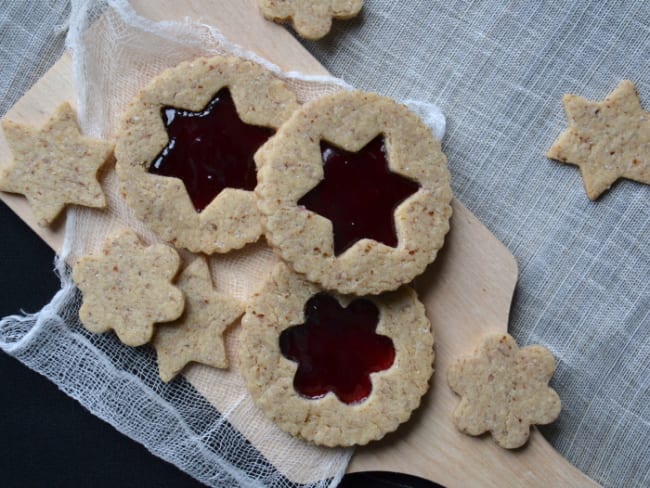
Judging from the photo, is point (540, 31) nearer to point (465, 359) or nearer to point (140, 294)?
point (465, 359)

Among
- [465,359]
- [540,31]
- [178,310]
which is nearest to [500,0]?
[540,31]

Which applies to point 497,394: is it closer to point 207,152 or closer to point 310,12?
point 207,152

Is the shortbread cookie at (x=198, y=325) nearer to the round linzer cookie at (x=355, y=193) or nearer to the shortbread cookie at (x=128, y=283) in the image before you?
the shortbread cookie at (x=128, y=283)

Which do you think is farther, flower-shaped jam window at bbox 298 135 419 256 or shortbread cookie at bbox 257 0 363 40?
shortbread cookie at bbox 257 0 363 40

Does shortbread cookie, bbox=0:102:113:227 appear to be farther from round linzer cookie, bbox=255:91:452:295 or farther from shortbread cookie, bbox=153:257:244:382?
round linzer cookie, bbox=255:91:452:295

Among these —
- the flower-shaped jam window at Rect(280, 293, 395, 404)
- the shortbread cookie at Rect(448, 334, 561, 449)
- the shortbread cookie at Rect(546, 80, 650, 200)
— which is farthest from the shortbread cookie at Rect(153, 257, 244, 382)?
the shortbread cookie at Rect(546, 80, 650, 200)
